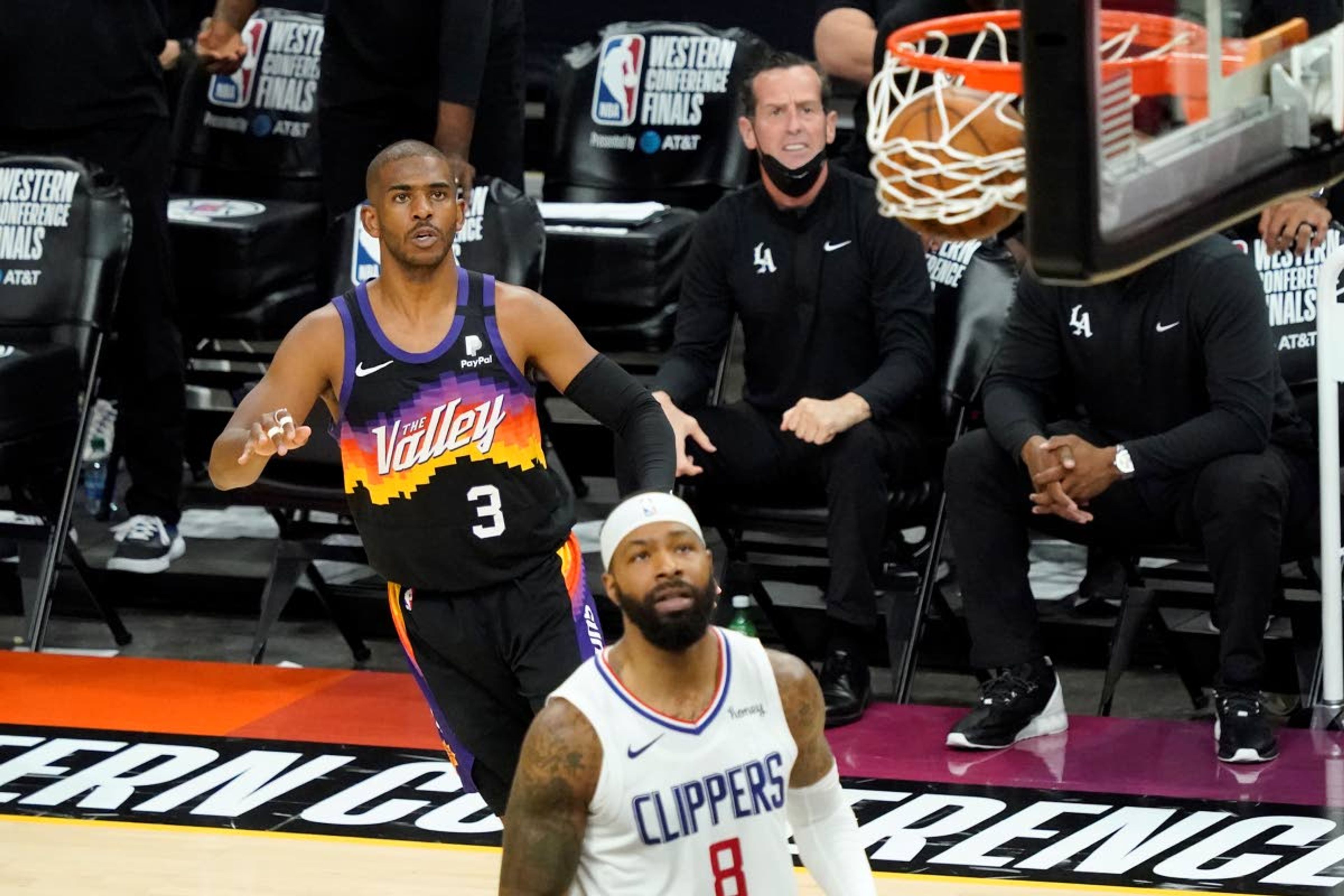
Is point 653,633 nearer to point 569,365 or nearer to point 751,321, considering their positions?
point 569,365

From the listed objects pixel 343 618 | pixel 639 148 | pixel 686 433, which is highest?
pixel 639 148

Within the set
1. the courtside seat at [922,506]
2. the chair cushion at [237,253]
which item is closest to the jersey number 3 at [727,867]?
the courtside seat at [922,506]

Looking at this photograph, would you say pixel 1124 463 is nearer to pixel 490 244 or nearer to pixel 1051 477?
pixel 1051 477

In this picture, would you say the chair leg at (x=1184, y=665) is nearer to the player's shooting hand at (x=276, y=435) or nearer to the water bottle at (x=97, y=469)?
the player's shooting hand at (x=276, y=435)

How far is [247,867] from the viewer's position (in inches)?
226

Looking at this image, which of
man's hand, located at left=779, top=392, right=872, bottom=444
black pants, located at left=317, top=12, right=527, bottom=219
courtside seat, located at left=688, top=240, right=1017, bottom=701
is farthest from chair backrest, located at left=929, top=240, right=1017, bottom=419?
black pants, located at left=317, top=12, right=527, bottom=219

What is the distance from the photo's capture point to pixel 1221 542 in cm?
613

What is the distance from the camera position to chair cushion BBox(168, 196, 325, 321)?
8.40 m

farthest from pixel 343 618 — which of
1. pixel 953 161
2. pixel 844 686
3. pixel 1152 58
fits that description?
pixel 1152 58

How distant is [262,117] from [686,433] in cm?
301

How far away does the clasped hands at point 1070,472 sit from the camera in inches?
245

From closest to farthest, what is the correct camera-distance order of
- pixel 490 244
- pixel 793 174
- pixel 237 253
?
pixel 793 174 < pixel 490 244 < pixel 237 253

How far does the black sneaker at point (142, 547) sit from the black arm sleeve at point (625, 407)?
3.14m

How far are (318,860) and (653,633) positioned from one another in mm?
2079
